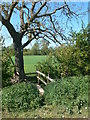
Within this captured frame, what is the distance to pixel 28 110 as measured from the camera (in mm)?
4637

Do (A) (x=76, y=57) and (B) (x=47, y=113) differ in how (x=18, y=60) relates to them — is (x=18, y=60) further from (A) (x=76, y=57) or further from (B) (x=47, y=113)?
(B) (x=47, y=113)

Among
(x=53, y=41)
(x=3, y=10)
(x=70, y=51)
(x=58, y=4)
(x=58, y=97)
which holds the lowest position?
(x=58, y=97)

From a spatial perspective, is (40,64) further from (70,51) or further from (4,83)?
(4,83)

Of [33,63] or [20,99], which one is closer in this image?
[20,99]

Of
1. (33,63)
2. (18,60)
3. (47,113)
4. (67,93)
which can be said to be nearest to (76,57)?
(67,93)

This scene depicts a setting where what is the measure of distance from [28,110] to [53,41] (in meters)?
6.75

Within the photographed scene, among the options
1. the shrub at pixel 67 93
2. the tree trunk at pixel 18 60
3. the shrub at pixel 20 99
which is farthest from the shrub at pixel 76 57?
the shrub at pixel 20 99

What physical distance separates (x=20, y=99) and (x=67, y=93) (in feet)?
4.86

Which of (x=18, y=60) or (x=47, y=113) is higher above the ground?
(x=18, y=60)

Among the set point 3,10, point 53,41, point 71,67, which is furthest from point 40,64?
point 3,10

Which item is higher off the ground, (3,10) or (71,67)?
(3,10)

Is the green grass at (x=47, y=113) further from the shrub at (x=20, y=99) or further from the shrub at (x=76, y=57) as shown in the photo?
the shrub at (x=76, y=57)

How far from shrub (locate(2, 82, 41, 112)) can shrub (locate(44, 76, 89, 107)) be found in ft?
1.56

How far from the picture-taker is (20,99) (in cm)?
464
